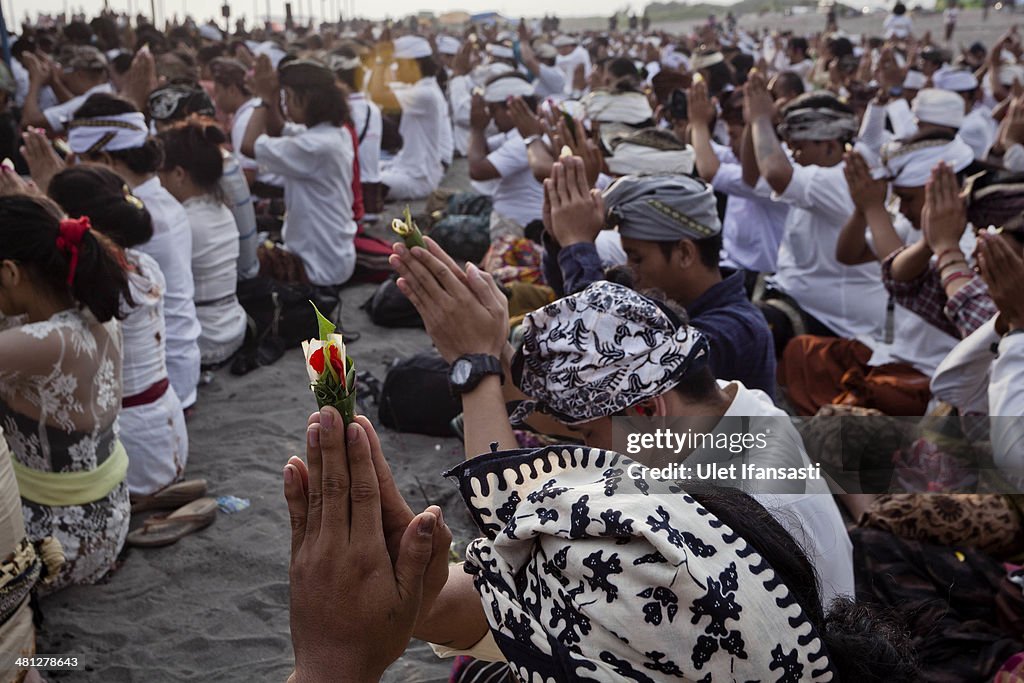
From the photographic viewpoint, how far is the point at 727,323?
10.4 feet

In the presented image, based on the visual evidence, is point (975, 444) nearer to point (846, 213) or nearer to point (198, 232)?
point (846, 213)

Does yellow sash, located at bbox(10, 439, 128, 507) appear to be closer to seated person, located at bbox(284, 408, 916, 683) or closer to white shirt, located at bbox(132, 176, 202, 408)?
white shirt, located at bbox(132, 176, 202, 408)

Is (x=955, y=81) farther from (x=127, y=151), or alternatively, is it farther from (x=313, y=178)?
(x=127, y=151)

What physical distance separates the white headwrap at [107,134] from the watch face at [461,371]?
12.1 feet

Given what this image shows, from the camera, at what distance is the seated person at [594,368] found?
6.78 feet

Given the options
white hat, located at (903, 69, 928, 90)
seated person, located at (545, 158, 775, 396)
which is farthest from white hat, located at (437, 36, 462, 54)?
seated person, located at (545, 158, 775, 396)

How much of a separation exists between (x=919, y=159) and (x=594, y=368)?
310cm

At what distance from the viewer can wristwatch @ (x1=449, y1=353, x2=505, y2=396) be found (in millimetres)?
2064

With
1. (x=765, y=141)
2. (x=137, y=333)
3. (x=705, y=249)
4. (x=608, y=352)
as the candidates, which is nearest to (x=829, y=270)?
(x=765, y=141)

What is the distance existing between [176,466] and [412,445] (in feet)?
3.95

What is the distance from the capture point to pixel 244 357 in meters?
5.75

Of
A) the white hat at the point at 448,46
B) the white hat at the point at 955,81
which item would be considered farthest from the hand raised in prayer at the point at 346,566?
the white hat at the point at 448,46

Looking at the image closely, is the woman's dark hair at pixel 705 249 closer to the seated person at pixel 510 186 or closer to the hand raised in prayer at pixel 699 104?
the hand raised in prayer at pixel 699 104

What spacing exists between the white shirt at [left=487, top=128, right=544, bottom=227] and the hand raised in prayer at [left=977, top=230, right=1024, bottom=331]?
13.1 ft
